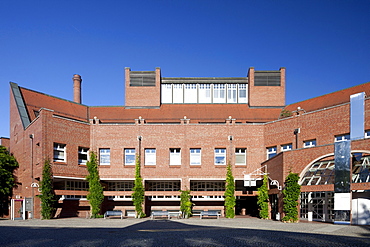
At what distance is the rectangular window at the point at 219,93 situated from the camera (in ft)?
112

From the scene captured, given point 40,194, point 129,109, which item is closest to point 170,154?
point 129,109

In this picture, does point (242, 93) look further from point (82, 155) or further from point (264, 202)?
point (82, 155)

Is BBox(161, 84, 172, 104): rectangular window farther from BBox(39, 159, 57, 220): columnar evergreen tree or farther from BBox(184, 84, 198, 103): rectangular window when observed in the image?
BBox(39, 159, 57, 220): columnar evergreen tree

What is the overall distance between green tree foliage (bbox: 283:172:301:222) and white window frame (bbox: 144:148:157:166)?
10936 mm

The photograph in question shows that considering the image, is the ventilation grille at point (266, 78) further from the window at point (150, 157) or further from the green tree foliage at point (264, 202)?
the window at point (150, 157)

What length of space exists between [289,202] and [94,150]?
15.2 meters

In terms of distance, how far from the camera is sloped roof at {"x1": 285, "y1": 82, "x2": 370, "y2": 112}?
1009 inches

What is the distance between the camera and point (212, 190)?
28531mm

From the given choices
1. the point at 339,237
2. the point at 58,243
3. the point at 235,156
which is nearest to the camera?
the point at 58,243

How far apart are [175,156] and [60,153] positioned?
876 cm

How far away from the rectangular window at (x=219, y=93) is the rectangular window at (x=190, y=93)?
6.32 ft

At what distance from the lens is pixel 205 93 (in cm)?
3431

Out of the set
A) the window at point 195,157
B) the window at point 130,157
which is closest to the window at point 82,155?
the window at point 130,157

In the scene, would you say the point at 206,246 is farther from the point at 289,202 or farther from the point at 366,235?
the point at 289,202
